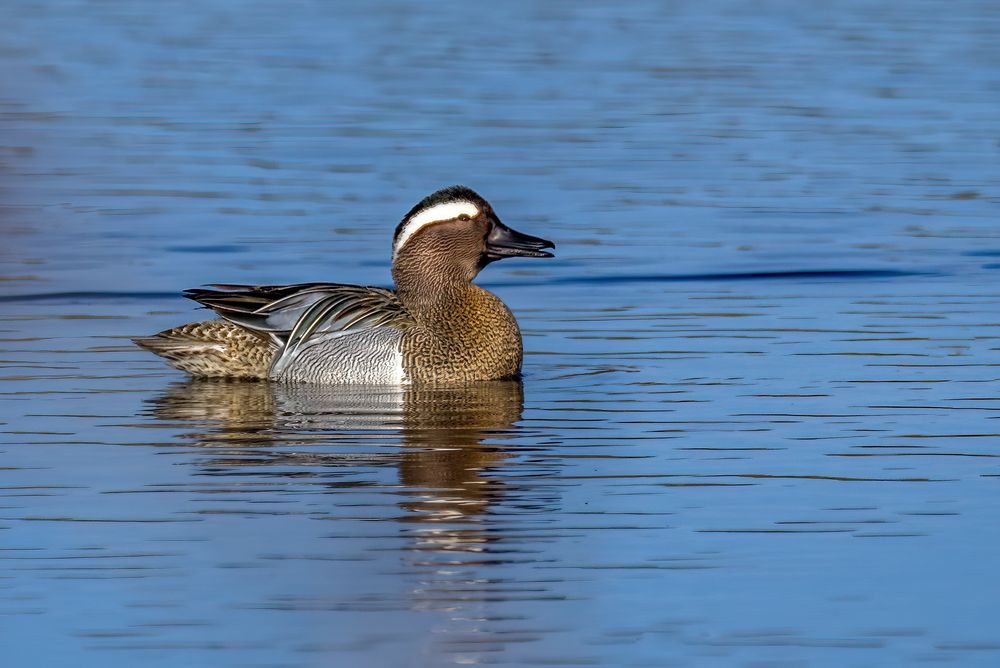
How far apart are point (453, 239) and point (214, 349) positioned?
1.43 metres

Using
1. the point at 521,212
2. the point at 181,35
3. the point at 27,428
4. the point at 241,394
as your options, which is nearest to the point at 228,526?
the point at 27,428

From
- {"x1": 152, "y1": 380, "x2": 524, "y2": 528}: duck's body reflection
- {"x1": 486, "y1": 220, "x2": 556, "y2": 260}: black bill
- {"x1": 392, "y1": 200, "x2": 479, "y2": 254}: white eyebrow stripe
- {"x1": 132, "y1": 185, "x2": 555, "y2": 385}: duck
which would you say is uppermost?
{"x1": 392, "y1": 200, "x2": 479, "y2": 254}: white eyebrow stripe

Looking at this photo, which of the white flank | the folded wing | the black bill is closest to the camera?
the white flank

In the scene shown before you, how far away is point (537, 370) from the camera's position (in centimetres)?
1098

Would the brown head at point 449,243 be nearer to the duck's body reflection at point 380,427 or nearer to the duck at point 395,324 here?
the duck at point 395,324

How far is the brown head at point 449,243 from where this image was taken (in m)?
11.1

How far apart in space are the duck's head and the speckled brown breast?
286 mm

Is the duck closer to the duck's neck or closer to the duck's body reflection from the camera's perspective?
the duck's neck

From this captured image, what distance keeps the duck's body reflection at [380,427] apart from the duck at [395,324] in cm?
11

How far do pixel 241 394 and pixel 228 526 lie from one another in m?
3.23

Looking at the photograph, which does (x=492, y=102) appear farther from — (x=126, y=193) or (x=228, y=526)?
(x=228, y=526)

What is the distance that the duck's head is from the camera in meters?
11.0

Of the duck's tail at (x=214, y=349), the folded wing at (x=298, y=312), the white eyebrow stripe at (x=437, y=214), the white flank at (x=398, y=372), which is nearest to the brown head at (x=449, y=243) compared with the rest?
the white eyebrow stripe at (x=437, y=214)

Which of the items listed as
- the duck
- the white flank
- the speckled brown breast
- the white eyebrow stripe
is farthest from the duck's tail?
the white eyebrow stripe
